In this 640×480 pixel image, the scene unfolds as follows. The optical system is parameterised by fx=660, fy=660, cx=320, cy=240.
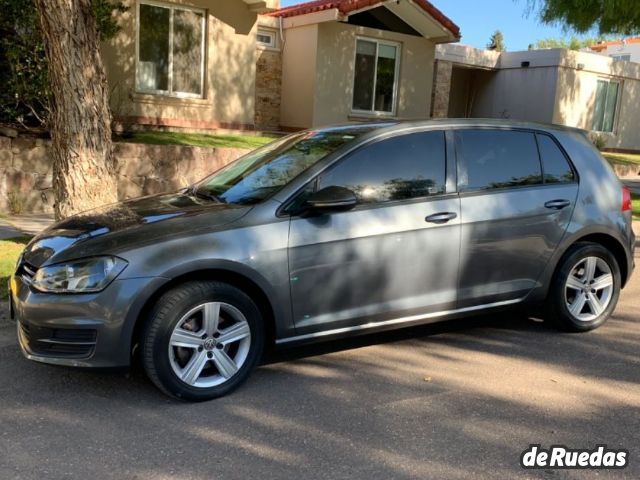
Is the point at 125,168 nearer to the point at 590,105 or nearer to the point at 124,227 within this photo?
the point at 124,227

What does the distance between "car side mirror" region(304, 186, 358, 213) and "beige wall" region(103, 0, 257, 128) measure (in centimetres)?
945

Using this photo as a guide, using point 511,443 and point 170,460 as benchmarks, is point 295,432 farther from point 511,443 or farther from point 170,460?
point 511,443

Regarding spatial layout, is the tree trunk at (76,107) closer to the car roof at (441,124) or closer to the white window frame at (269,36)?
the car roof at (441,124)

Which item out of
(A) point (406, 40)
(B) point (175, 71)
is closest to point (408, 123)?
(B) point (175, 71)

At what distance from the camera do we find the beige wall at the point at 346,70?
15656 millimetres

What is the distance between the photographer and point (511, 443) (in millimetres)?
3584

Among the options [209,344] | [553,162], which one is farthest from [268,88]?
[209,344]

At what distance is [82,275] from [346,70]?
1314cm

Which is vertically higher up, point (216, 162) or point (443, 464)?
point (216, 162)

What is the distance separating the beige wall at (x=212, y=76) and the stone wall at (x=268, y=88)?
1511mm

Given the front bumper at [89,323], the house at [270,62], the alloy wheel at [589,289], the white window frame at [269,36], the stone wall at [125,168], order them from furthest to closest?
the white window frame at [269,36] < the house at [270,62] < the stone wall at [125,168] < the alloy wheel at [589,289] < the front bumper at [89,323]

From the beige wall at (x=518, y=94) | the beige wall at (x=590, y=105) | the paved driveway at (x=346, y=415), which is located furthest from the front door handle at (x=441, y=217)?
the beige wall at (x=590, y=105)

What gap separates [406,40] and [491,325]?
12.6 meters

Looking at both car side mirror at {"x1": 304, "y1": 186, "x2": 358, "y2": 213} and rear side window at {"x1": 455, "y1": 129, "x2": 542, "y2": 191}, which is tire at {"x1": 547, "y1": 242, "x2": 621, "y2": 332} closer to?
rear side window at {"x1": 455, "y1": 129, "x2": 542, "y2": 191}
